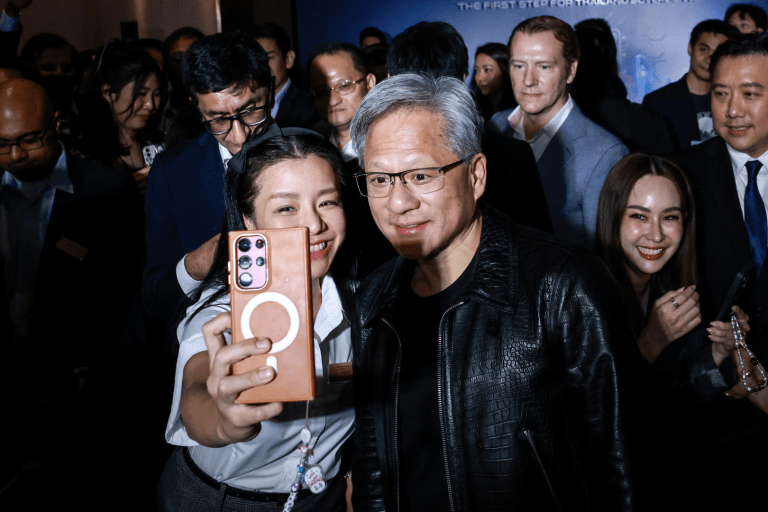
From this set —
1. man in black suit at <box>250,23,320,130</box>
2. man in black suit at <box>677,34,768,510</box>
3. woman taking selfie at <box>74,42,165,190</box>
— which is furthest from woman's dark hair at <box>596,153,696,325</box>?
woman taking selfie at <box>74,42,165,190</box>

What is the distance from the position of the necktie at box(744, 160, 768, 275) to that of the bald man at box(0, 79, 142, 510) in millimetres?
2900

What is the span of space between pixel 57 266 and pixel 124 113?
1248 mm

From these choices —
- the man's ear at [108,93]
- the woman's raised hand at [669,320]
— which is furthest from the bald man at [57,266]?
the woman's raised hand at [669,320]

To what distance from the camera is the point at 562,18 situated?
5.77 meters

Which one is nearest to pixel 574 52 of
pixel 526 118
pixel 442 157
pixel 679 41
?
pixel 526 118

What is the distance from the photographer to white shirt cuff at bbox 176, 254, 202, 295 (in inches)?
87.0

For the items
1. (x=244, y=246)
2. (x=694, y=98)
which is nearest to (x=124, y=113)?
(x=244, y=246)

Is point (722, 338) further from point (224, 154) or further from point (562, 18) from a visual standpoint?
point (562, 18)

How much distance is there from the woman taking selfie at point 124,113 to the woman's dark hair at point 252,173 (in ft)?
7.17

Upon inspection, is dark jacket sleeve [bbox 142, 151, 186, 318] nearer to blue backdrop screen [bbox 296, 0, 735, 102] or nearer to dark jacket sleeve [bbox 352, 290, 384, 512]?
dark jacket sleeve [bbox 352, 290, 384, 512]

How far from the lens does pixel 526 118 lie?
327cm

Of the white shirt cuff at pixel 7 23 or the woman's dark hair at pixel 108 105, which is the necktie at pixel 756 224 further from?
the white shirt cuff at pixel 7 23

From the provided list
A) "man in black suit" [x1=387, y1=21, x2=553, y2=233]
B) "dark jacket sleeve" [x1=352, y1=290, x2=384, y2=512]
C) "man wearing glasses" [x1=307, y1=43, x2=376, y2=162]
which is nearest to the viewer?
"dark jacket sleeve" [x1=352, y1=290, x2=384, y2=512]

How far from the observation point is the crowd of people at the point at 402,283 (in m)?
1.34
